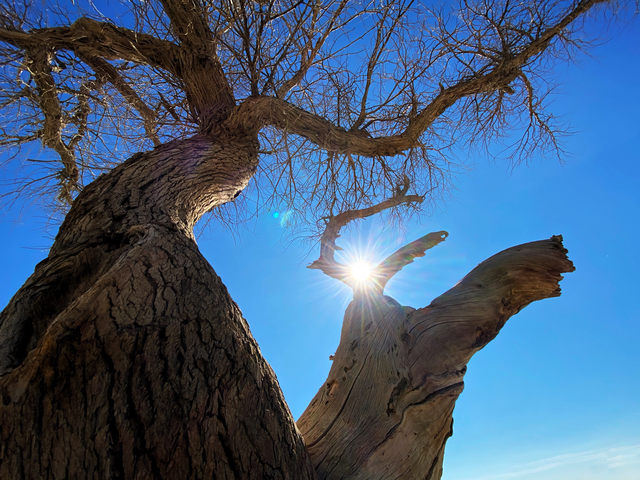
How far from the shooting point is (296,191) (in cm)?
319

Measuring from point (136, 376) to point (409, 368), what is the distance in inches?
46.4

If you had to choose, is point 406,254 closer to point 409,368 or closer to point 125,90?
point 409,368

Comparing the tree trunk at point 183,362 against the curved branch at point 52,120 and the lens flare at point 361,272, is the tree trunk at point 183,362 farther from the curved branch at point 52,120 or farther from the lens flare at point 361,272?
the curved branch at point 52,120

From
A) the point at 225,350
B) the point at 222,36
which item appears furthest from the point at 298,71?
the point at 225,350

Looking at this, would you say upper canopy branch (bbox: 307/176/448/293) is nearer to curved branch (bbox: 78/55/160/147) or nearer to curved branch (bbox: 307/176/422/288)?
curved branch (bbox: 307/176/422/288)

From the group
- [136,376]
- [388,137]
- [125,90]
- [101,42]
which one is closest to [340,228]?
[388,137]

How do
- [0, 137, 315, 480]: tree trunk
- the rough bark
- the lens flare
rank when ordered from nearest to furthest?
1. [0, 137, 315, 480]: tree trunk
2. the rough bark
3. the lens flare

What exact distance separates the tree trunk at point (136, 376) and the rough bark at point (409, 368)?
31cm

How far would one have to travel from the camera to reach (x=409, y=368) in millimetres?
1741

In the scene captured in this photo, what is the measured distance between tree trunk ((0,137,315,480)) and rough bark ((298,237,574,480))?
1.03 feet

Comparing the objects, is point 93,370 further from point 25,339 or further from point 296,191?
point 296,191

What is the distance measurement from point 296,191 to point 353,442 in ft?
A: 6.97

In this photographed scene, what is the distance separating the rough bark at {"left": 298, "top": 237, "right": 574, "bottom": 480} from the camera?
152 cm

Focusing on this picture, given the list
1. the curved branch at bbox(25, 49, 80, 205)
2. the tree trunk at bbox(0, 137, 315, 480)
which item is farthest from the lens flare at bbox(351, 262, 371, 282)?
the curved branch at bbox(25, 49, 80, 205)
